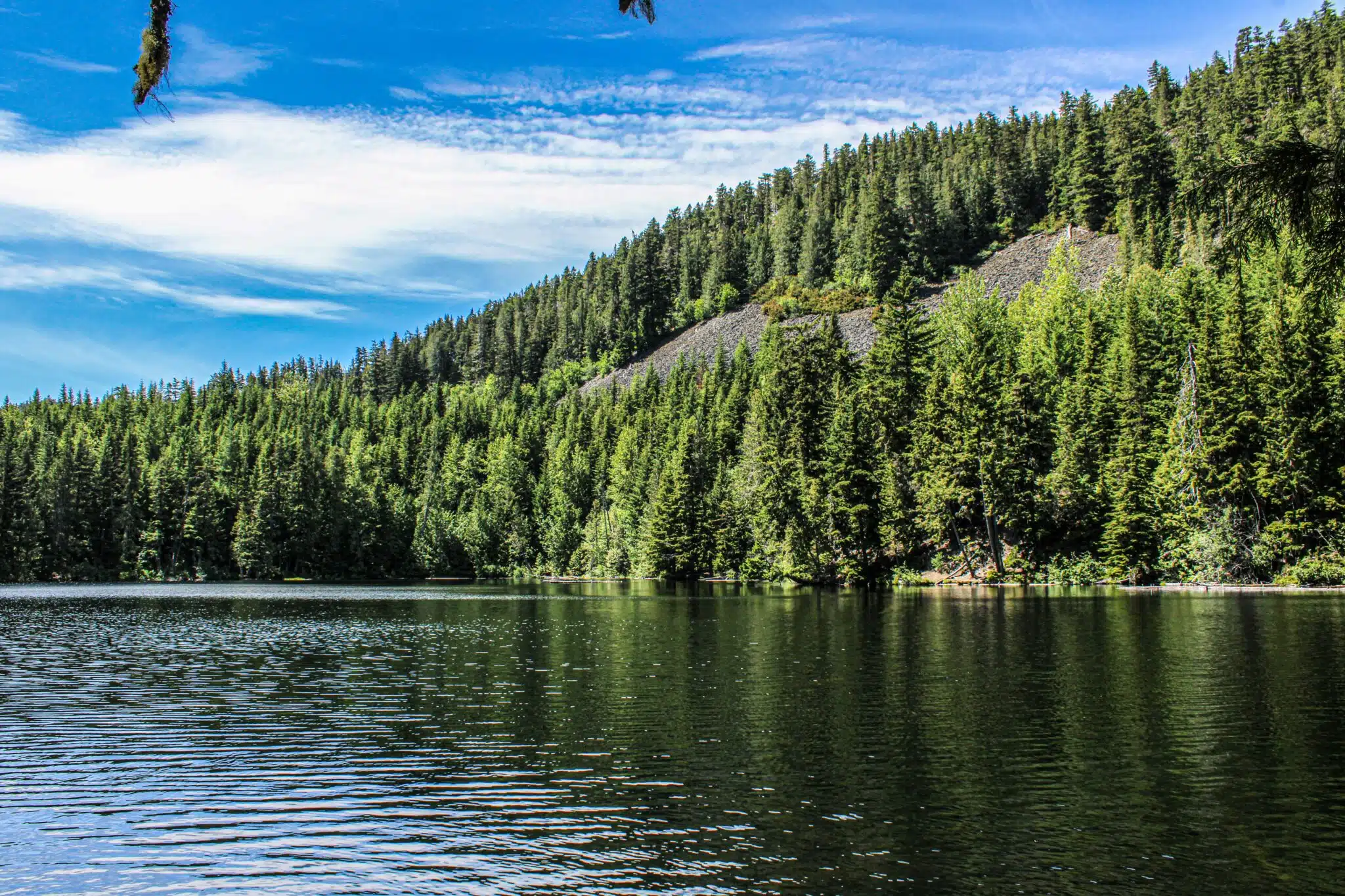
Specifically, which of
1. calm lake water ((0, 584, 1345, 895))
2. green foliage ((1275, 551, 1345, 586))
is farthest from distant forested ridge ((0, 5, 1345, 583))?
calm lake water ((0, 584, 1345, 895))

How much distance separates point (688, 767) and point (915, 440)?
64875 mm

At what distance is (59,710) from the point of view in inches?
850

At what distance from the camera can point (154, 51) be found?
796 cm

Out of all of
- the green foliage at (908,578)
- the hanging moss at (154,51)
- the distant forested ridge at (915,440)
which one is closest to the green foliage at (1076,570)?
the distant forested ridge at (915,440)

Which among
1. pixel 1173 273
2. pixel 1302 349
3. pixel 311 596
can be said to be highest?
pixel 1173 273

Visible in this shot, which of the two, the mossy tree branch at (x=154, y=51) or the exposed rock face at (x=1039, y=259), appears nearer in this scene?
the mossy tree branch at (x=154, y=51)

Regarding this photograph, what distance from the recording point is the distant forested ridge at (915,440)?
62438 mm

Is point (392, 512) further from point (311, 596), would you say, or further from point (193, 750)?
point (193, 750)

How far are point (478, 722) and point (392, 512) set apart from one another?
124 m

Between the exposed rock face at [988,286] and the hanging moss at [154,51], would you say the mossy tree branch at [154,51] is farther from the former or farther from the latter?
the exposed rock face at [988,286]

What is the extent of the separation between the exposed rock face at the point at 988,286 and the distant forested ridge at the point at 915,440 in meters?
4.44

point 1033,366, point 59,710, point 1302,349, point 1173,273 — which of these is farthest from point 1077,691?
point 1173,273

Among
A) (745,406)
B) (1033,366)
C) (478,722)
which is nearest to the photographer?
(478,722)

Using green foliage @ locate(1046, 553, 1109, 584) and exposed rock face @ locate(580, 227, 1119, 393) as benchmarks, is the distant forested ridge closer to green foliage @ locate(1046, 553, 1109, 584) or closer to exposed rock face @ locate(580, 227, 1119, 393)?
green foliage @ locate(1046, 553, 1109, 584)
